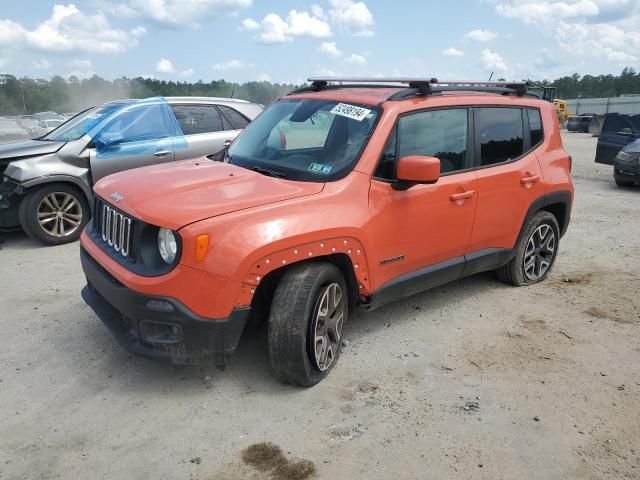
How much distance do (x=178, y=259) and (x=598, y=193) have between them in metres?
10.2

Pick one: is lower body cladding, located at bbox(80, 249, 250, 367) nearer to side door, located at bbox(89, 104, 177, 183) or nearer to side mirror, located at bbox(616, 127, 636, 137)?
side door, located at bbox(89, 104, 177, 183)

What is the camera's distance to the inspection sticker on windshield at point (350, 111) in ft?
12.4

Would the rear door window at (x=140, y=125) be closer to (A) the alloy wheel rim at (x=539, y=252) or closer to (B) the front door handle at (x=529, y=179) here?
(B) the front door handle at (x=529, y=179)

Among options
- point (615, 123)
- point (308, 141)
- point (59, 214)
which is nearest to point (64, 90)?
point (59, 214)

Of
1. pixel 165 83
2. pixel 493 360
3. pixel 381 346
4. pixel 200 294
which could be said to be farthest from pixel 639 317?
pixel 165 83

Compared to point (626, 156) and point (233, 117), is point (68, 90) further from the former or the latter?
point (626, 156)

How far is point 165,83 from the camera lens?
2022cm

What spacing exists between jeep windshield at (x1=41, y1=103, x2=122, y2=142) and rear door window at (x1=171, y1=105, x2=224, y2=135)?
802mm

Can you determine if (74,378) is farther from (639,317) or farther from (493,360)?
(639,317)

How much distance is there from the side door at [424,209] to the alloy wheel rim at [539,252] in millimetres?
1137

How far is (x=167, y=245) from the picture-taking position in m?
3.05

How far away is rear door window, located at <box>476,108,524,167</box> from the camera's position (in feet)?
14.5

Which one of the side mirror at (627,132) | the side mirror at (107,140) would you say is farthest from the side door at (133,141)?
the side mirror at (627,132)

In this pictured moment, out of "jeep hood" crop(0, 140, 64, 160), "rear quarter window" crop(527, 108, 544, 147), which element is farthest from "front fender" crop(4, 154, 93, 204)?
"rear quarter window" crop(527, 108, 544, 147)
